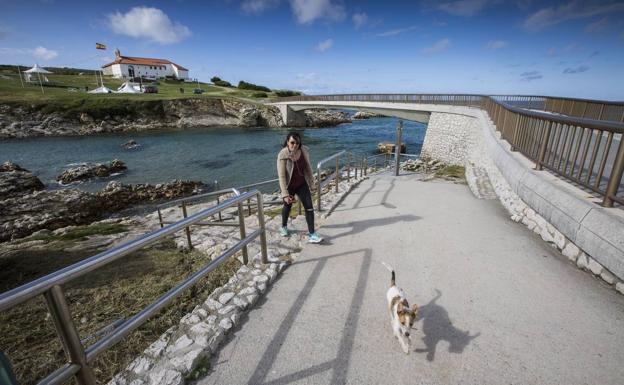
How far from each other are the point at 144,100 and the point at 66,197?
42.9 meters

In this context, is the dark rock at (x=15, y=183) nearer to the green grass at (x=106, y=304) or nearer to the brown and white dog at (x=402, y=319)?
the green grass at (x=106, y=304)

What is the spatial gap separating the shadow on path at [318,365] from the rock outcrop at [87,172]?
2333 centimetres

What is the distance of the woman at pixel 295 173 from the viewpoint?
441 centimetres

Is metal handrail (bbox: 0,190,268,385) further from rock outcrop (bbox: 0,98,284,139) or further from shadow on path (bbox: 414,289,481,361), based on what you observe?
rock outcrop (bbox: 0,98,284,139)

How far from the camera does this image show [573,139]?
13.3ft

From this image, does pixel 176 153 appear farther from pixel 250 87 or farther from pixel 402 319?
pixel 250 87

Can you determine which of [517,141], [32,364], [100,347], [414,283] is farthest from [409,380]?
[517,141]

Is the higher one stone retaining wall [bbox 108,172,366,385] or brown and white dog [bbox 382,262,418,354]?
brown and white dog [bbox 382,262,418,354]

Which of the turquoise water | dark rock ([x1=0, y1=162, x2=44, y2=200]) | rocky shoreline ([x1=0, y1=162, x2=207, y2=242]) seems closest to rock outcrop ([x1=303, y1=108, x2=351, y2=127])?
the turquoise water

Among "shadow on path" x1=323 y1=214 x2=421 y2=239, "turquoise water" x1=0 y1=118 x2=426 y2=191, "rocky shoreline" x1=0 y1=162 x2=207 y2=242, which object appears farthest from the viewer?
"turquoise water" x1=0 y1=118 x2=426 y2=191

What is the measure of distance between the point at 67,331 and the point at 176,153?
3113 centimetres

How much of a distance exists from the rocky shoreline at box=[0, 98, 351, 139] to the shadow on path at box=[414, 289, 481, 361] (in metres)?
52.1

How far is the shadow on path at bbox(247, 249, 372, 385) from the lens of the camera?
2367mm

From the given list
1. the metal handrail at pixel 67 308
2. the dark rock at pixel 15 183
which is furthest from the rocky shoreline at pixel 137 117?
the metal handrail at pixel 67 308
